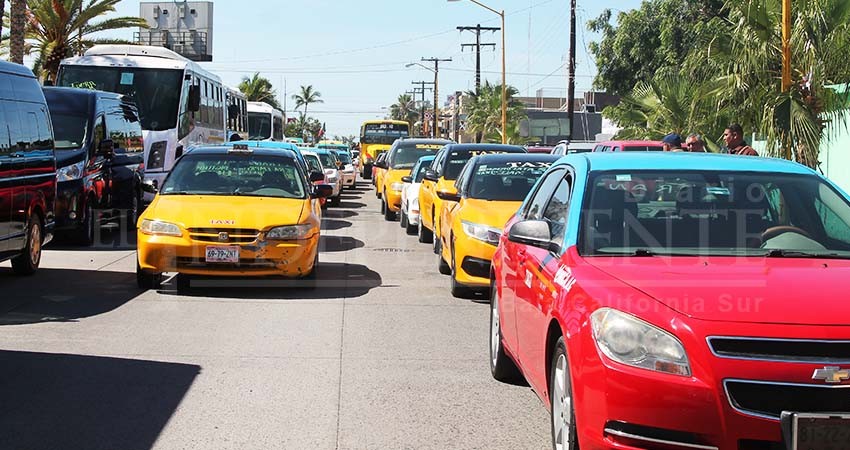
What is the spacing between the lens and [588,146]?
25.5m

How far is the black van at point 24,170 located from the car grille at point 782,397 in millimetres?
8771

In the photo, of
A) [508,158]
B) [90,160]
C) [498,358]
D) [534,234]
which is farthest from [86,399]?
[90,160]

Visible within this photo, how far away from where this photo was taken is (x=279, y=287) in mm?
11758

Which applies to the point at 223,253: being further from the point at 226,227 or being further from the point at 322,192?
the point at 322,192

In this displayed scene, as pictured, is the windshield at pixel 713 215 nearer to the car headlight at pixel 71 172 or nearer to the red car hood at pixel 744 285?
the red car hood at pixel 744 285

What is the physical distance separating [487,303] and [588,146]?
14998 mm

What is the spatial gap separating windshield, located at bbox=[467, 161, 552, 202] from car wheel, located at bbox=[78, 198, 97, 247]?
22.3 ft

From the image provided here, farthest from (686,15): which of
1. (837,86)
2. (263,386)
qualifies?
(263,386)

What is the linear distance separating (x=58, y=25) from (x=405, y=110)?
4903 inches

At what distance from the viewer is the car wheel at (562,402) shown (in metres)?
4.75

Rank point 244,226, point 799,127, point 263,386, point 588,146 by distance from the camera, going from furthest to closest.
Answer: point 588,146, point 799,127, point 244,226, point 263,386

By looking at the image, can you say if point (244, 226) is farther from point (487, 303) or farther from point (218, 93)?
point (218, 93)

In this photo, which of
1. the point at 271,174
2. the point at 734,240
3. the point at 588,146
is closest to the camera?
the point at 734,240

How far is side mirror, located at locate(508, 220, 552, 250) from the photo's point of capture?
225 inches
